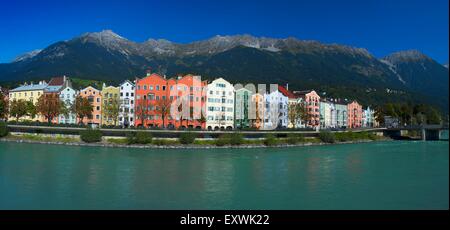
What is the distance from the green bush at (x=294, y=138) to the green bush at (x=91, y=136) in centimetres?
2115

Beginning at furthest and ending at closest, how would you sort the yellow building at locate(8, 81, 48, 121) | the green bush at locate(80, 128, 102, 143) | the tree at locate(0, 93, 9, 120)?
the yellow building at locate(8, 81, 48, 121), the tree at locate(0, 93, 9, 120), the green bush at locate(80, 128, 102, 143)

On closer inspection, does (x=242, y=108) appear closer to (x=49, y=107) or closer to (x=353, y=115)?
(x=49, y=107)

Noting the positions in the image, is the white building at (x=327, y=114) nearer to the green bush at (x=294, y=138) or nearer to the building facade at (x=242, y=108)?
the building facade at (x=242, y=108)

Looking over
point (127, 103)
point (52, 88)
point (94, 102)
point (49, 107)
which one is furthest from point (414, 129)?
point (52, 88)

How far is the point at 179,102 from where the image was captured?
52.8m

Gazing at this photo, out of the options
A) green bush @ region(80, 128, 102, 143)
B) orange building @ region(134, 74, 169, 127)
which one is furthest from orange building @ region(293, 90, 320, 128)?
green bush @ region(80, 128, 102, 143)

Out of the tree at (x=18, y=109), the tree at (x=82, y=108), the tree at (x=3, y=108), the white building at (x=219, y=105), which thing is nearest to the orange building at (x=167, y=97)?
the white building at (x=219, y=105)

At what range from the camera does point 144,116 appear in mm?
52531

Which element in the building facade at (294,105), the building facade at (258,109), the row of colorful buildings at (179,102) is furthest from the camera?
the building facade at (294,105)

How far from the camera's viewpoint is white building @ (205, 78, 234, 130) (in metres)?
55.1

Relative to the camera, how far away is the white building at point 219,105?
5506 cm

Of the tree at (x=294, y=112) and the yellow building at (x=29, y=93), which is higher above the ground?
the yellow building at (x=29, y=93)

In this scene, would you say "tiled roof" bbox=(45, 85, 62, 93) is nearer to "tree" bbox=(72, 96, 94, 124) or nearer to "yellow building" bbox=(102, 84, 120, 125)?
"tree" bbox=(72, 96, 94, 124)
